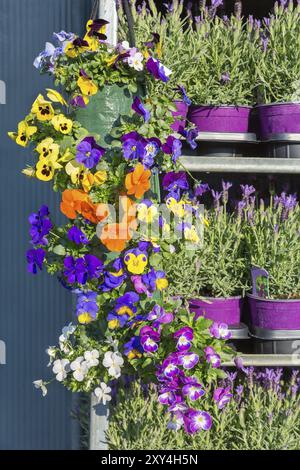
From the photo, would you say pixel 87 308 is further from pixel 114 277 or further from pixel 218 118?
Answer: pixel 218 118

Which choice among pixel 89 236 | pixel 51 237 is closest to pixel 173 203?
pixel 89 236

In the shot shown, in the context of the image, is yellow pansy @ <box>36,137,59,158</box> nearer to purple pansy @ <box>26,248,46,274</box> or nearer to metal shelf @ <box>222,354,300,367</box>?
purple pansy @ <box>26,248,46,274</box>

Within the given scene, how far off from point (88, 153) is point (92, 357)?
1.75ft

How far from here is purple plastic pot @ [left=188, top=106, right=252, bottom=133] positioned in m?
2.16

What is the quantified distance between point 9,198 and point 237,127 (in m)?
0.97

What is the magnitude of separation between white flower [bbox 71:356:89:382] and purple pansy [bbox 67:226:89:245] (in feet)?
1.04

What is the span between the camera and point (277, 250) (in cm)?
216

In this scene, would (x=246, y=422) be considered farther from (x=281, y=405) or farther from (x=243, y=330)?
(x=243, y=330)

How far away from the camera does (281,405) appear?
7.36 ft

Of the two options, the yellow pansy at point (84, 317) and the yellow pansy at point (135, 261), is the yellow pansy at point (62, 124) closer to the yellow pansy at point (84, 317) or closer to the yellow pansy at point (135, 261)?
the yellow pansy at point (135, 261)

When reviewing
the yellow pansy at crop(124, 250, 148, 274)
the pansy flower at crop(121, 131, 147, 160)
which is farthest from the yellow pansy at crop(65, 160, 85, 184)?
the yellow pansy at crop(124, 250, 148, 274)

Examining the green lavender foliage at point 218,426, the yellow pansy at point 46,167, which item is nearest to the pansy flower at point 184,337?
the yellow pansy at point 46,167

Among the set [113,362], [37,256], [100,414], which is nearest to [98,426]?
[100,414]
